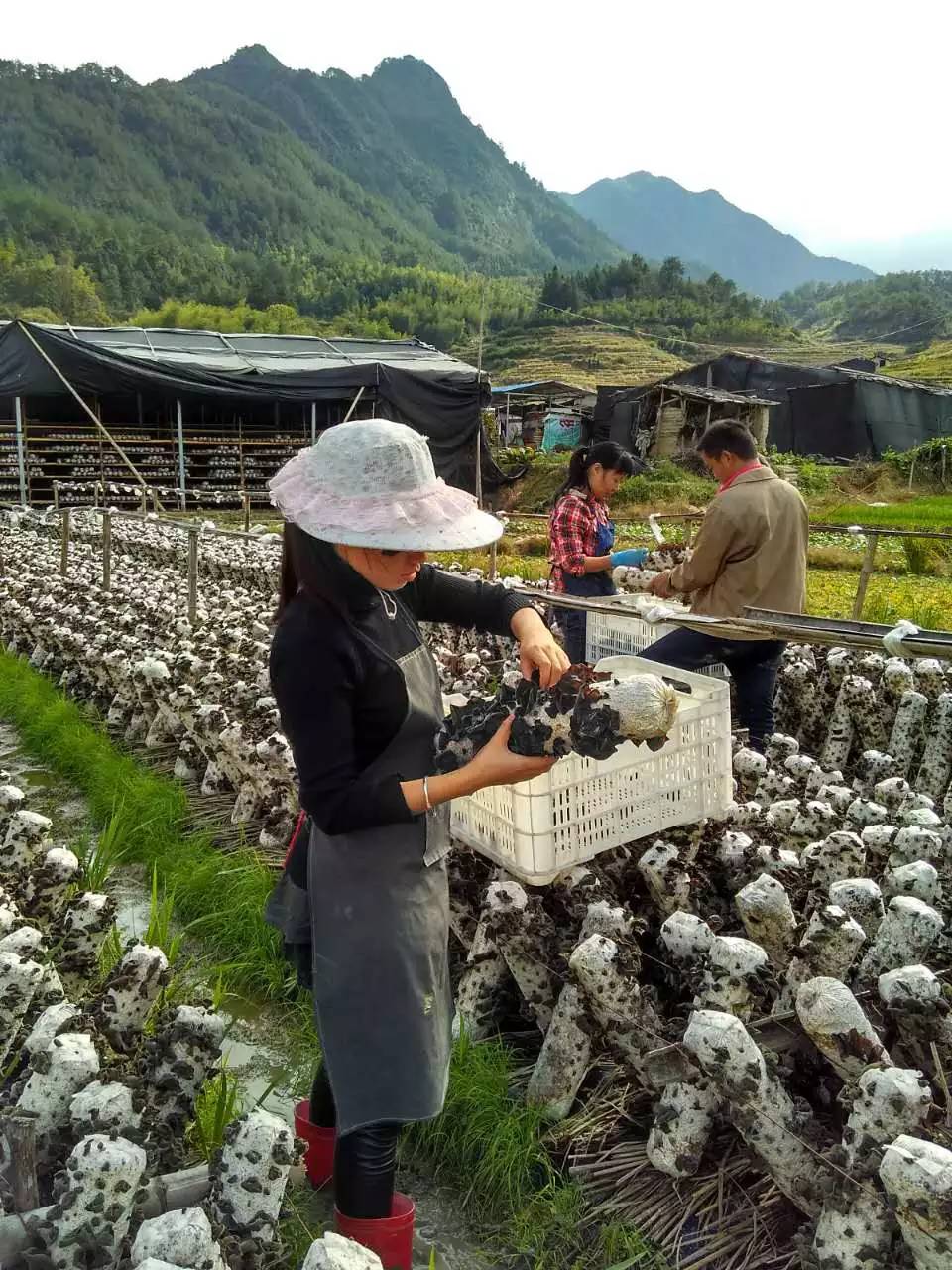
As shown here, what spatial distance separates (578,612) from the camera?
547 centimetres

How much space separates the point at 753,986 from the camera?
7.12ft

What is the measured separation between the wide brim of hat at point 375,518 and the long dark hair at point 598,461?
11.4 feet

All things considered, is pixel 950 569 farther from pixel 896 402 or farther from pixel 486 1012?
pixel 896 402

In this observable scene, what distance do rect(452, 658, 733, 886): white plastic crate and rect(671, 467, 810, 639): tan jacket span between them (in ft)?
A: 4.39

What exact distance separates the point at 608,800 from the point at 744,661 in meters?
1.93

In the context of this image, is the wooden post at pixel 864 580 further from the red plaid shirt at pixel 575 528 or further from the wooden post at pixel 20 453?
the wooden post at pixel 20 453

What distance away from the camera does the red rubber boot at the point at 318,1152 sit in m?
2.30

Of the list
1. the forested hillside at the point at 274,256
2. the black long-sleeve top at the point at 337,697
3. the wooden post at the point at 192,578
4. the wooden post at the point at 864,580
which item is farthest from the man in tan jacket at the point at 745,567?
the forested hillside at the point at 274,256

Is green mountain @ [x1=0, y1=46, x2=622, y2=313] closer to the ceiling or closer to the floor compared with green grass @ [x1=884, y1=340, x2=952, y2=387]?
closer to the ceiling

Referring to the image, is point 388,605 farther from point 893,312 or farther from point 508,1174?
point 893,312

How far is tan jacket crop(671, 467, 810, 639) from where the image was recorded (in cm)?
429

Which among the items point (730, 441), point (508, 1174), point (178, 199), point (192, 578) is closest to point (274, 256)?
point (178, 199)

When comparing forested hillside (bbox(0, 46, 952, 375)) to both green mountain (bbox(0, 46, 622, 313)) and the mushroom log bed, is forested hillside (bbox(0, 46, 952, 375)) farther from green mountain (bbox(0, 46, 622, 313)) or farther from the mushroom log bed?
the mushroom log bed

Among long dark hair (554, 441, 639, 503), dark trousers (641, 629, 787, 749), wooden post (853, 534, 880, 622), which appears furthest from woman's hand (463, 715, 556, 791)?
wooden post (853, 534, 880, 622)
